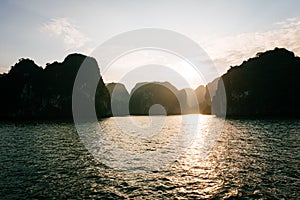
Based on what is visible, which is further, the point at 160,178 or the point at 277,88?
the point at 277,88

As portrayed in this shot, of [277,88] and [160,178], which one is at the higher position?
[277,88]

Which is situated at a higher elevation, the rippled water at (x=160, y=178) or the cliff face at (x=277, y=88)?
the cliff face at (x=277, y=88)

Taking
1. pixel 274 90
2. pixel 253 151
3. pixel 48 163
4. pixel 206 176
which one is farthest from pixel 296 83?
pixel 48 163

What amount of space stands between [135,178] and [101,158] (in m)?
12.8

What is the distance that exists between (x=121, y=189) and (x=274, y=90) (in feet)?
642

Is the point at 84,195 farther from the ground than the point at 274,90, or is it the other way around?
the point at 274,90

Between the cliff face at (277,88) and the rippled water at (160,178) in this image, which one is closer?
the rippled water at (160,178)

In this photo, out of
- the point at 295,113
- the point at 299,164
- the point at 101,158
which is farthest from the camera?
the point at 295,113

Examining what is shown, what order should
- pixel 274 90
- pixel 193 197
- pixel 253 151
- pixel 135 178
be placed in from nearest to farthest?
pixel 193 197
pixel 135 178
pixel 253 151
pixel 274 90

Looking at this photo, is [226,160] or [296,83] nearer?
[226,160]

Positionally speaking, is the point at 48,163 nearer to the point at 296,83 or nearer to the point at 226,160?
the point at 226,160

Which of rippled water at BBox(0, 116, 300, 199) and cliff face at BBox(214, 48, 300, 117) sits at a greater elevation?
cliff face at BBox(214, 48, 300, 117)

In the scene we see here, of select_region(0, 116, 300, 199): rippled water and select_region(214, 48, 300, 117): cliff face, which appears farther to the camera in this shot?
select_region(214, 48, 300, 117): cliff face

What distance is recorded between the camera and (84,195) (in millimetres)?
20750
